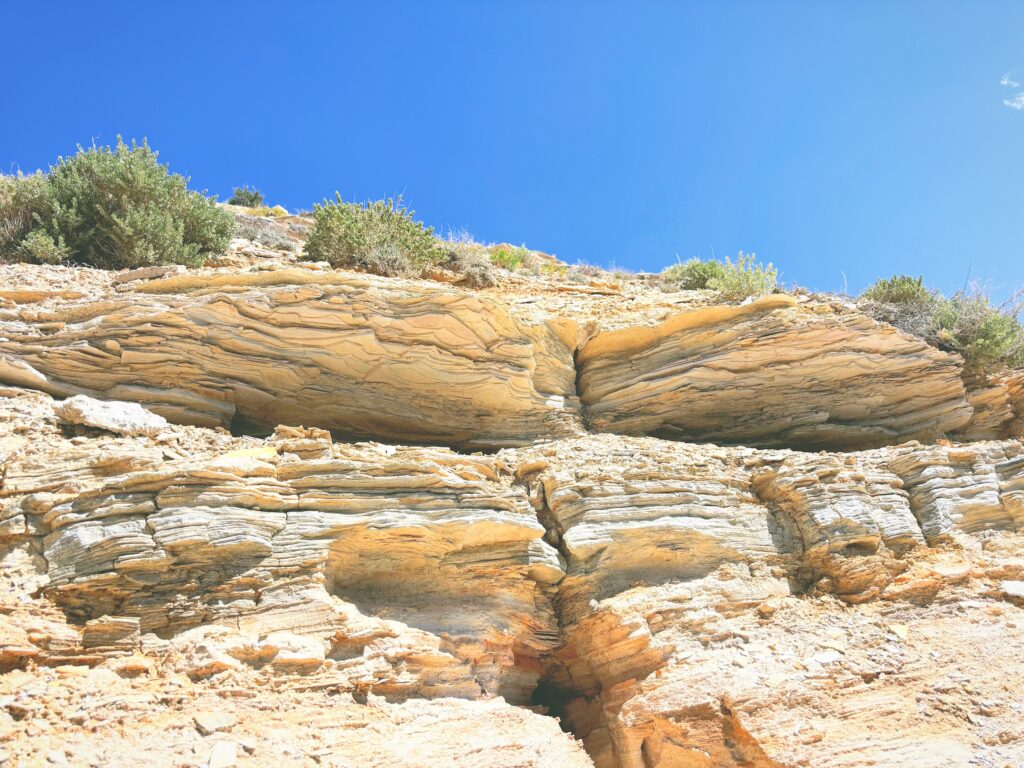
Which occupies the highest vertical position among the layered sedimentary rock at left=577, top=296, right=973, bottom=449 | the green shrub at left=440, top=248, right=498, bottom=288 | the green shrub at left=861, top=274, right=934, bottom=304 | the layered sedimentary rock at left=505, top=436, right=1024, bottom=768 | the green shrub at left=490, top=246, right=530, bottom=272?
the green shrub at left=490, top=246, right=530, bottom=272

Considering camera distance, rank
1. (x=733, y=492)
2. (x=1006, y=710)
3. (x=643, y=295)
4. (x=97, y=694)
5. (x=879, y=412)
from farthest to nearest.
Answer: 1. (x=643, y=295)
2. (x=879, y=412)
3. (x=733, y=492)
4. (x=1006, y=710)
5. (x=97, y=694)

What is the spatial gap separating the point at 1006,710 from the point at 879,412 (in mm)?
5522

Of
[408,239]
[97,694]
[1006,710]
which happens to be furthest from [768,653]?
[408,239]

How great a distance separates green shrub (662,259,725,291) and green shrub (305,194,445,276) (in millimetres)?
5795

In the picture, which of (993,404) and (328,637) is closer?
(328,637)

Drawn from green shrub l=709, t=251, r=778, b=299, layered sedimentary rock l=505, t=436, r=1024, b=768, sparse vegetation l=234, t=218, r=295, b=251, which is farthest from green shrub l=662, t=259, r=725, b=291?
sparse vegetation l=234, t=218, r=295, b=251

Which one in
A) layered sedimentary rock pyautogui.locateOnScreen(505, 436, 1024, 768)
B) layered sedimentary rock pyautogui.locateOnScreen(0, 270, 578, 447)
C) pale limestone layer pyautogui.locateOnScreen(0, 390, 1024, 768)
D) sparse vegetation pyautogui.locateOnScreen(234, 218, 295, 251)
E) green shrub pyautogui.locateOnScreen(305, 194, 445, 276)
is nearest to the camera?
pale limestone layer pyautogui.locateOnScreen(0, 390, 1024, 768)

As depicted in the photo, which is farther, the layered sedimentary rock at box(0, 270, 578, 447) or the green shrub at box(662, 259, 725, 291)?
the green shrub at box(662, 259, 725, 291)

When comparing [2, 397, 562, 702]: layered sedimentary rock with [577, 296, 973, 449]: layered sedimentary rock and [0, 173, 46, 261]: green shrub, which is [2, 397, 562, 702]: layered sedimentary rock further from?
[0, 173, 46, 261]: green shrub

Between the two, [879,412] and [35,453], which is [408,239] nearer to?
[35,453]

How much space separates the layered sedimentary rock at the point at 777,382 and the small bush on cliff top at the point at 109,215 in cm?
717

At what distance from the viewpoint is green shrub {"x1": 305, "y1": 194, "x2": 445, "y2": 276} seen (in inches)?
477

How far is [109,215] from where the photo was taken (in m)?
11.0

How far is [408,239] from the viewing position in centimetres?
1298
